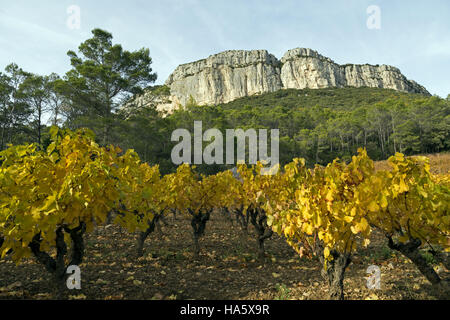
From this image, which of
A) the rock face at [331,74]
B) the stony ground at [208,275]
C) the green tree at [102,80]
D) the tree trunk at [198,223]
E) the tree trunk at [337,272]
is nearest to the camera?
the tree trunk at [337,272]

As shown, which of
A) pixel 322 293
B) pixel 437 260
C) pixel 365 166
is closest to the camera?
pixel 365 166

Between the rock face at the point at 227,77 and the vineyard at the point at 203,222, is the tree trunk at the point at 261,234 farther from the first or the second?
the rock face at the point at 227,77

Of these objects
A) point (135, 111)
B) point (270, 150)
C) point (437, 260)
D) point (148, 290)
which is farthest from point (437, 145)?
point (148, 290)

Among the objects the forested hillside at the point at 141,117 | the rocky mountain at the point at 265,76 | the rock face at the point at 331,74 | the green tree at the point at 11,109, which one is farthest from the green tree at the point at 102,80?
the rock face at the point at 331,74

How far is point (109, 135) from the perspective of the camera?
15062 millimetres

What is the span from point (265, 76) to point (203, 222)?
90.0 metres

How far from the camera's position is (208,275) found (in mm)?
5129

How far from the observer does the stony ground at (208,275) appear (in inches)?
151

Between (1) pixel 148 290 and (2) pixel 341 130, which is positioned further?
(2) pixel 341 130

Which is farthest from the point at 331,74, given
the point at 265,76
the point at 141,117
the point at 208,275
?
the point at 208,275

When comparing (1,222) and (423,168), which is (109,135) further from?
(423,168)

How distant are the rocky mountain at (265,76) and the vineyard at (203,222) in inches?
3181

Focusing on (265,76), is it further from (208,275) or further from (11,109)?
(208,275)

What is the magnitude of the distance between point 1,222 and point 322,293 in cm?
444
